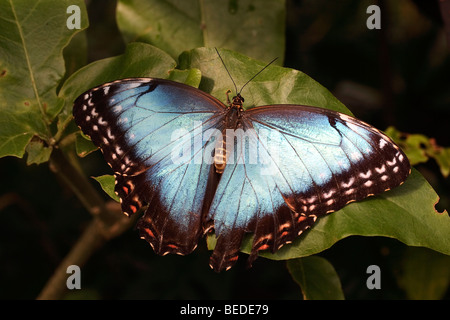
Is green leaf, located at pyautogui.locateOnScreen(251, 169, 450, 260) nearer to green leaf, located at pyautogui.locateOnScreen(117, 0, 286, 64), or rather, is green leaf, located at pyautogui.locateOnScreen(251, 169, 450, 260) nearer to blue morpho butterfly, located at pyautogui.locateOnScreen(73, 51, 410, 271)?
blue morpho butterfly, located at pyautogui.locateOnScreen(73, 51, 410, 271)

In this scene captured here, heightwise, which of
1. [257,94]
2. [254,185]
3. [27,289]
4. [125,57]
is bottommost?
[27,289]

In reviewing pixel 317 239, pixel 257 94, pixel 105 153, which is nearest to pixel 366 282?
pixel 317 239

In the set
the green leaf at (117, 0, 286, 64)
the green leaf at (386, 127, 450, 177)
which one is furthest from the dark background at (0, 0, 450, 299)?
the green leaf at (117, 0, 286, 64)

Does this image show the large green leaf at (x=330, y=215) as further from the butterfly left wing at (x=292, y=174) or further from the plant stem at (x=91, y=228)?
the plant stem at (x=91, y=228)

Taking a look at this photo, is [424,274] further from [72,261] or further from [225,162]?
[72,261]

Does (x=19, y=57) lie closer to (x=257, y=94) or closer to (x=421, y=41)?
(x=257, y=94)

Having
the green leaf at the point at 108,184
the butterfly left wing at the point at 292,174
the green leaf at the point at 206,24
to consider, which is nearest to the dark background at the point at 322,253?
the green leaf at the point at 206,24

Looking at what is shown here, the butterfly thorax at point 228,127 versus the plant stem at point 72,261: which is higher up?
the butterfly thorax at point 228,127
